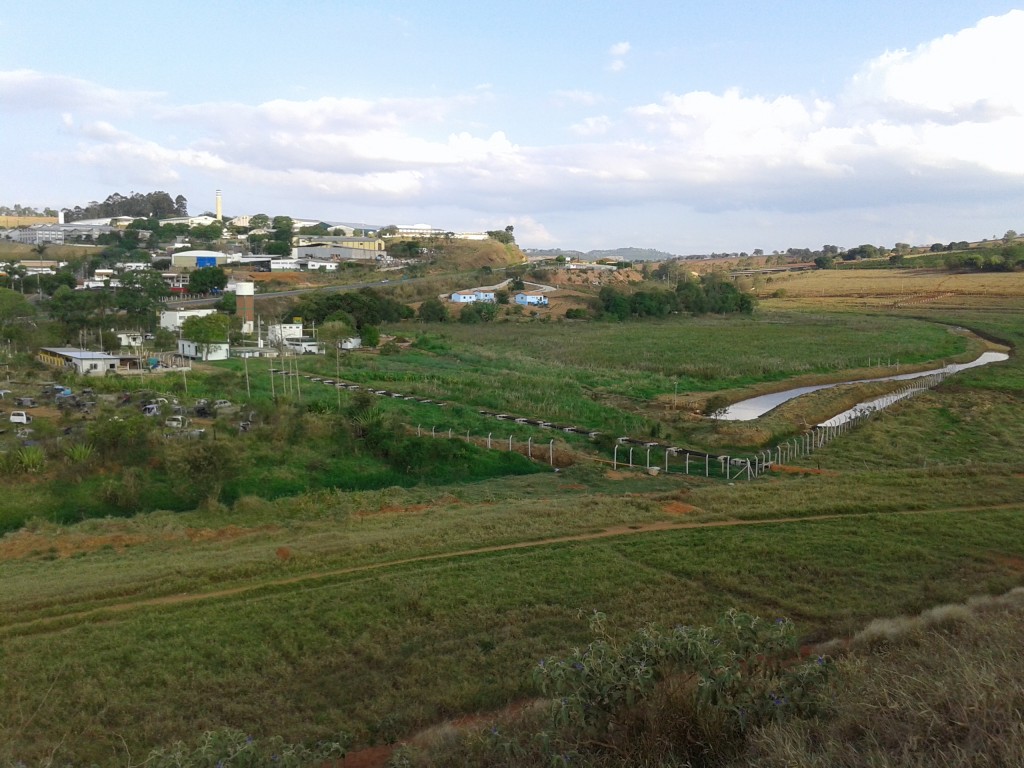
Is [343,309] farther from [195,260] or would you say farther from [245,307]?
[195,260]

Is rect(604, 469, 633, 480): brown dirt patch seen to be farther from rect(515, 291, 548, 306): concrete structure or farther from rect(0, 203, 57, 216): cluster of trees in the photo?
rect(0, 203, 57, 216): cluster of trees

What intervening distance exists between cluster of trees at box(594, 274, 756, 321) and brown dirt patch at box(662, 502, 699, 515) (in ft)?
195

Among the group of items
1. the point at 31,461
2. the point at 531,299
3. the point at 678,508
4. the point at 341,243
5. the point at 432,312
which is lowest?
the point at 31,461

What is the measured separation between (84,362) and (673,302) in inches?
2354

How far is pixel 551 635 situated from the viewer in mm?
10242

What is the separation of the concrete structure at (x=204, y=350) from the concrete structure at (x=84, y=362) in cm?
478

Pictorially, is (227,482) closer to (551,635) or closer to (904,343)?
(551,635)

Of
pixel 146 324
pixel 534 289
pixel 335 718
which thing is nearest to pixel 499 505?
pixel 335 718

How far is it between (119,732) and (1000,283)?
99090 mm

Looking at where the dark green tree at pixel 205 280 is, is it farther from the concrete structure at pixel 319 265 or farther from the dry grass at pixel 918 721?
the dry grass at pixel 918 721

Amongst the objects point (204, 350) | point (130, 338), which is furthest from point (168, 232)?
point (204, 350)

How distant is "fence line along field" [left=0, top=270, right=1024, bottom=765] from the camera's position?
29.4 ft

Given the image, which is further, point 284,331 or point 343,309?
point 343,309

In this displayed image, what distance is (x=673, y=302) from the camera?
278 ft
